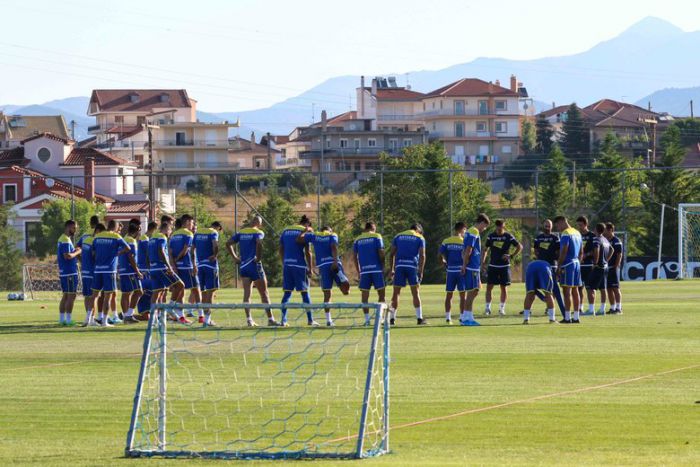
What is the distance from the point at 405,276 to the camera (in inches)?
982

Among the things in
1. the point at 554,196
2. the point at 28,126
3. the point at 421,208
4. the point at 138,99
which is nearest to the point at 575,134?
the point at 138,99

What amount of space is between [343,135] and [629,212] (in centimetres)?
7889

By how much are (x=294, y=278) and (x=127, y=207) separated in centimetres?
4725

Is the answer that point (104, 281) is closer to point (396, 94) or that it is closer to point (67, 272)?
point (67, 272)

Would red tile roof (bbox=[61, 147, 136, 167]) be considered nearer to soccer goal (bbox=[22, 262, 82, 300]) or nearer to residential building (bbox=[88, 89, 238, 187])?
residential building (bbox=[88, 89, 238, 187])

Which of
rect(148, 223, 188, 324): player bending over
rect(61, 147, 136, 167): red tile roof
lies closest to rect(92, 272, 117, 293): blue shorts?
rect(148, 223, 188, 324): player bending over

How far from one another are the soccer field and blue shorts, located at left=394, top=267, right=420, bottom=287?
99 cm

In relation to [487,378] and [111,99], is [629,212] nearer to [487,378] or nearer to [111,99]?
[487,378]

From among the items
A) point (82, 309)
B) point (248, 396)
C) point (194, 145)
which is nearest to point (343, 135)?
point (194, 145)

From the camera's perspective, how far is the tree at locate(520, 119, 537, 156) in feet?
494

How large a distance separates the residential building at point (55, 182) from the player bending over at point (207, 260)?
2528 centimetres

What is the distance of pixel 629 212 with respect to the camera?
57.6 meters

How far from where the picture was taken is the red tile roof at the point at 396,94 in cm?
14850

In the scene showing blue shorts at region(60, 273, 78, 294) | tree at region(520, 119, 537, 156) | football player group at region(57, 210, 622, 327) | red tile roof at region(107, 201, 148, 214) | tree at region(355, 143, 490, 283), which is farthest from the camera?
tree at region(520, 119, 537, 156)
